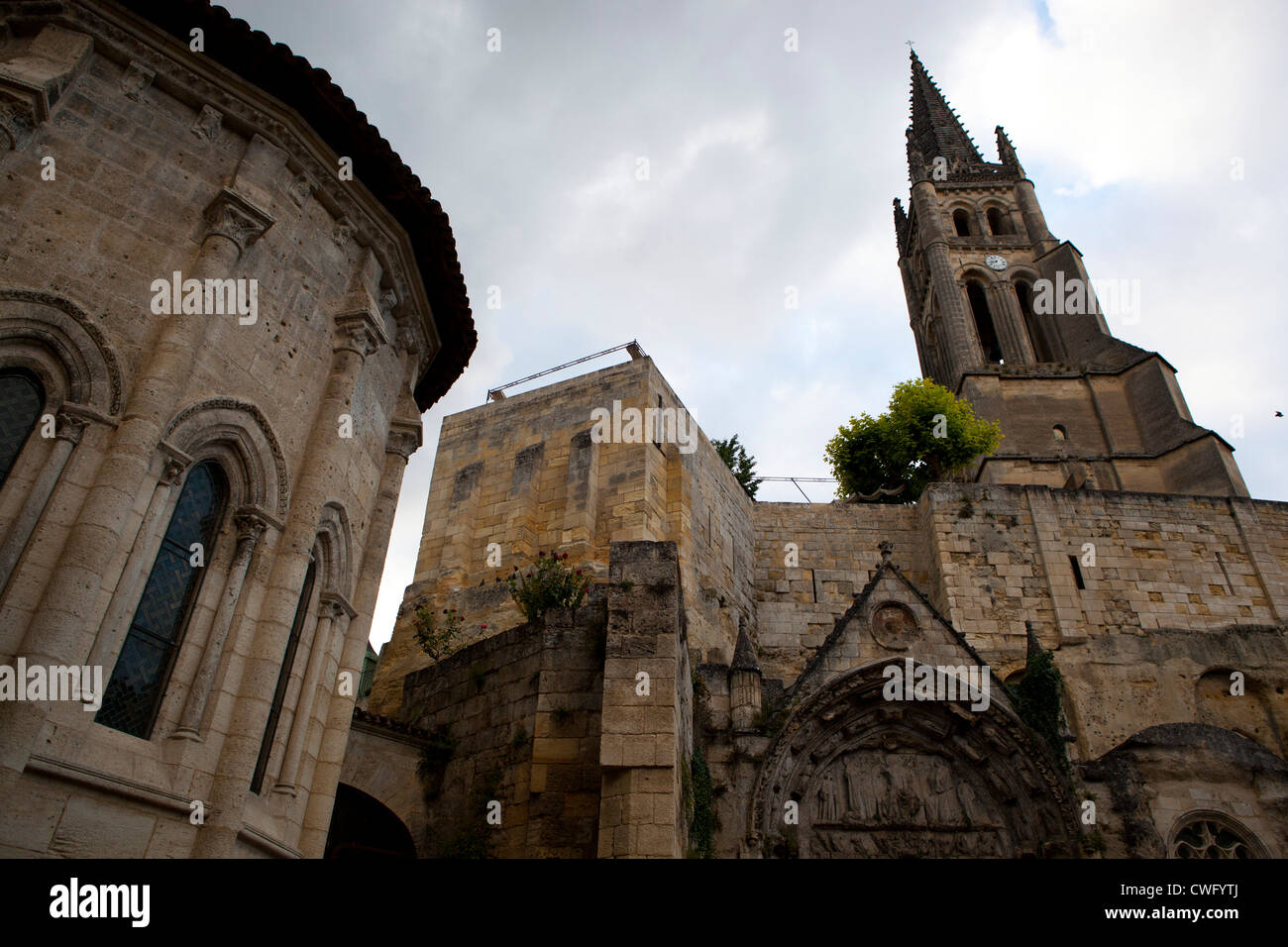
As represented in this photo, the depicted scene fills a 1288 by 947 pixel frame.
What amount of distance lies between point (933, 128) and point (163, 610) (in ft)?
169

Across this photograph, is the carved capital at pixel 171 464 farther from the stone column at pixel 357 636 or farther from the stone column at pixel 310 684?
the stone column at pixel 357 636

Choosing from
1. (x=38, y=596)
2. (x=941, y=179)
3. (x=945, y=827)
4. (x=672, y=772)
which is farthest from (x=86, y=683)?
(x=941, y=179)

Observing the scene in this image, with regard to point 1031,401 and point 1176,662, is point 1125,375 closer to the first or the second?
point 1031,401

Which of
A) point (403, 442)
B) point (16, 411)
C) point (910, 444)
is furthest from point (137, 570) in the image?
point (910, 444)

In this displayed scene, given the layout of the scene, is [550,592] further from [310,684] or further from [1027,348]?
[1027,348]

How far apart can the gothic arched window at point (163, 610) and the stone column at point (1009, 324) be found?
32.4 m

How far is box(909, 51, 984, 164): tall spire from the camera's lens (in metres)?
47.4

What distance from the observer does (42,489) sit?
5961mm

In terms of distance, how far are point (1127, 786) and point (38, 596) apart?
1145cm

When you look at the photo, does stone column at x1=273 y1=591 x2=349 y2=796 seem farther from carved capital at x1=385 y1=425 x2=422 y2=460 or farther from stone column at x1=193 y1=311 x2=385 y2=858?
carved capital at x1=385 y1=425 x2=422 y2=460

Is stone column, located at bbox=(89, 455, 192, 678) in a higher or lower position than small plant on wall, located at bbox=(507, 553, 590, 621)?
lower

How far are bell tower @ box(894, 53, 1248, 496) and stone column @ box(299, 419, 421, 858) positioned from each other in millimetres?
22196

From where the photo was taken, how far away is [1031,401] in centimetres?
3094

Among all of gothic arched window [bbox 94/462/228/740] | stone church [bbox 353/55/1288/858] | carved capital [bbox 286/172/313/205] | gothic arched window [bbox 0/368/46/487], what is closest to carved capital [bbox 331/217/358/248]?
carved capital [bbox 286/172/313/205]
